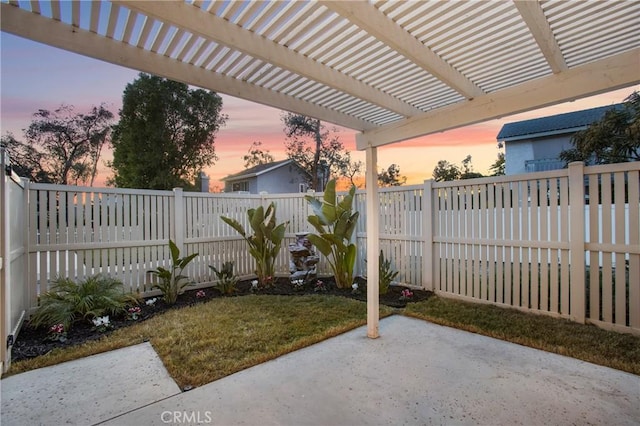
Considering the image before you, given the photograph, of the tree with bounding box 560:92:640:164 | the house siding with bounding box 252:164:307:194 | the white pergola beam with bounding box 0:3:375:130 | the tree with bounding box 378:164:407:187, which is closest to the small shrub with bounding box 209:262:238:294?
the white pergola beam with bounding box 0:3:375:130

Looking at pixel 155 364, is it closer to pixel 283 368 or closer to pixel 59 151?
pixel 283 368

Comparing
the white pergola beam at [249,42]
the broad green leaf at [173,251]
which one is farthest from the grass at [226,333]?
the white pergola beam at [249,42]

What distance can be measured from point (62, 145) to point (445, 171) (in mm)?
18435

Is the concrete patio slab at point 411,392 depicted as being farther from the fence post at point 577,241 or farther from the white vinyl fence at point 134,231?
the white vinyl fence at point 134,231

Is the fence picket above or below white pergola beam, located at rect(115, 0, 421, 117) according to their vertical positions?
below

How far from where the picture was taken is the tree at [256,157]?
18156 mm

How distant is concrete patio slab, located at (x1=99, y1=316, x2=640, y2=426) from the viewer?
194 cm

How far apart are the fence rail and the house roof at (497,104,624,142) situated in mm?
7953

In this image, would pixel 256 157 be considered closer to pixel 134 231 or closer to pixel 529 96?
pixel 134 231

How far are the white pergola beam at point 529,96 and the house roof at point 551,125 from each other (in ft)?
33.7

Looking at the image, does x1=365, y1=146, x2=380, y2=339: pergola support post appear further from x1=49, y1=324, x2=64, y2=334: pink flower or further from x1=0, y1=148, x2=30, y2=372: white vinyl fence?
x1=49, y1=324, x2=64, y2=334: pink flower

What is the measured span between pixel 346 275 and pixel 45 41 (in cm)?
470

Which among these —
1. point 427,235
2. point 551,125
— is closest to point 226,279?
point 427,235

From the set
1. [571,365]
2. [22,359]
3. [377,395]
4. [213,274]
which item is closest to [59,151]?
[213,274]
